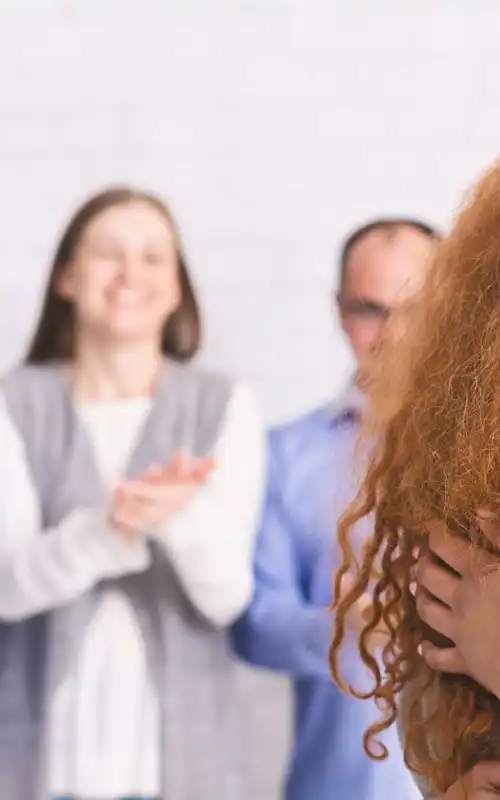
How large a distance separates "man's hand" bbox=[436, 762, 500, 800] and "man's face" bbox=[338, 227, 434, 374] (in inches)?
33.7

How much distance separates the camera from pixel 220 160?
166 cm

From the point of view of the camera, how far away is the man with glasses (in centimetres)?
149

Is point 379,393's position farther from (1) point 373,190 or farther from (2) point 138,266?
(1) point 373,190

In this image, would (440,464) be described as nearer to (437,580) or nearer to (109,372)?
(437,580)

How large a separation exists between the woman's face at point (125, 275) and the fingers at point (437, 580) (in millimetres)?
836

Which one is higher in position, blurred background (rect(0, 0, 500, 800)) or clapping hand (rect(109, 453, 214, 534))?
blurred background (rect(0, 0, 500, 800))

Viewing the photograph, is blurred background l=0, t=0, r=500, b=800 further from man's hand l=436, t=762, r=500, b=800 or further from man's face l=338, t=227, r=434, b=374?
man's hand l=436, t=762, r=500, b=800

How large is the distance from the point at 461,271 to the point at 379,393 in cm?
17

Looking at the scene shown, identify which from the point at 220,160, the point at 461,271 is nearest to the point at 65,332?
the point at 220,160

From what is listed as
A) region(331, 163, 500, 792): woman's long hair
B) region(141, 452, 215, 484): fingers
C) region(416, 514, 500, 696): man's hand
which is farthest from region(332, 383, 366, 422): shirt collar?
region(416, 514, 500, 696): man's hand

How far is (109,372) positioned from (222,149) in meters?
0.38

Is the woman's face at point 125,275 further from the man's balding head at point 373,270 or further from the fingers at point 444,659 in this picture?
the fingers at point 444,659

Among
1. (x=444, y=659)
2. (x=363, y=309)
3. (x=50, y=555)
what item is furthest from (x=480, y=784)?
(x=363, y=309)

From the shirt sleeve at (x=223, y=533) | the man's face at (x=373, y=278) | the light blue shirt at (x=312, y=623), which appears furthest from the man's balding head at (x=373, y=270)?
the shirt sleeve at (x=223, y=533)
